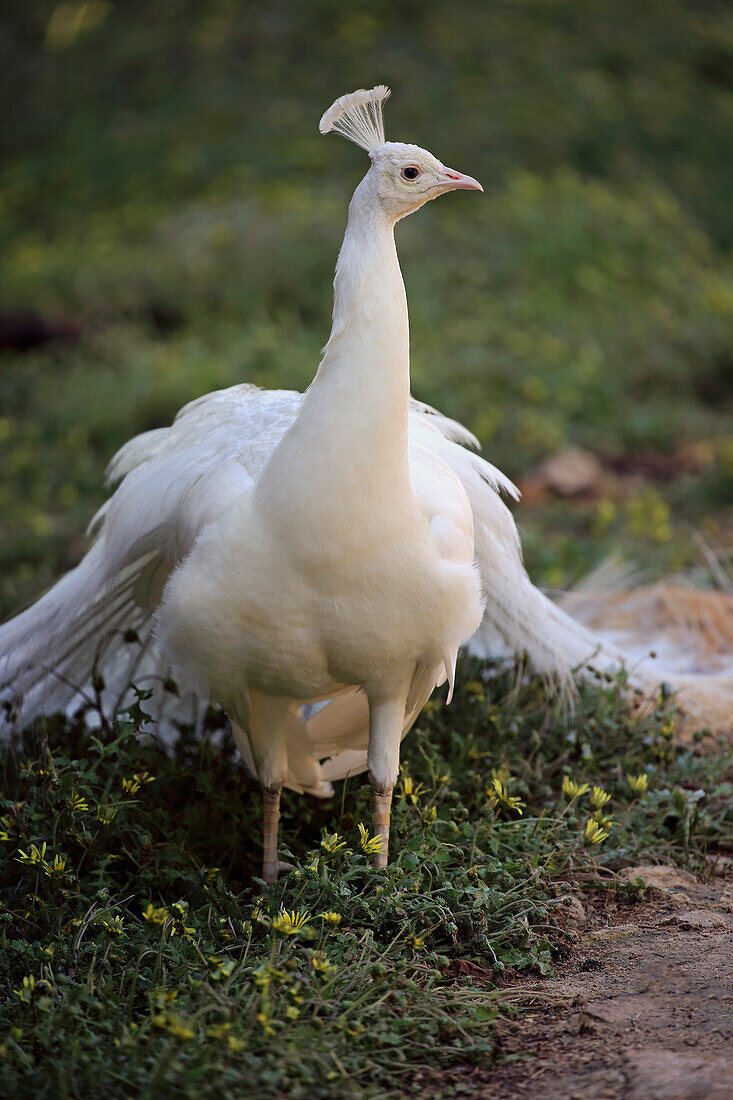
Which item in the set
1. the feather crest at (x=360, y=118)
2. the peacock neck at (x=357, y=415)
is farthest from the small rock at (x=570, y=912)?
the feather crest at (x=360, y=118)

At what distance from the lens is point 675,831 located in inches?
138

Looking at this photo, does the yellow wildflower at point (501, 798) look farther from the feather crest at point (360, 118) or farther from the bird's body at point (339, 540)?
the feather crest at point (360, 118)

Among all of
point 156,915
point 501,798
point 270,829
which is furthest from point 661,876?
point 156,915

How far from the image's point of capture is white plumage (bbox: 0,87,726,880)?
261cm

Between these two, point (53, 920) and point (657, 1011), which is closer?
point (657, 1011)

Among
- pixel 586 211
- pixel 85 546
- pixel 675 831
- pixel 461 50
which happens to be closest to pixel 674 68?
pixel 461 50

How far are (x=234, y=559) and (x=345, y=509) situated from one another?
0.94 ft

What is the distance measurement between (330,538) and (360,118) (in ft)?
3.28

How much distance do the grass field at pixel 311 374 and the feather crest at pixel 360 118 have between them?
5.58 ft

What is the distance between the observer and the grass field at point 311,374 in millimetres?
2518

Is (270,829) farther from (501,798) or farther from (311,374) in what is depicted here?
(311,374)

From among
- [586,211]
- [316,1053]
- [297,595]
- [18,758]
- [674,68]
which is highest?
[674,68]

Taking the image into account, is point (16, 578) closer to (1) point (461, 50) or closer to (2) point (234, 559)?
(2) point (234, 559)

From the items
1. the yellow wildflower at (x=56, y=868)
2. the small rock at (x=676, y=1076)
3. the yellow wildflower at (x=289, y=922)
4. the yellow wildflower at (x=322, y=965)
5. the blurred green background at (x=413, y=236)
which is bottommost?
the small rock at (x=676, y=1076)
